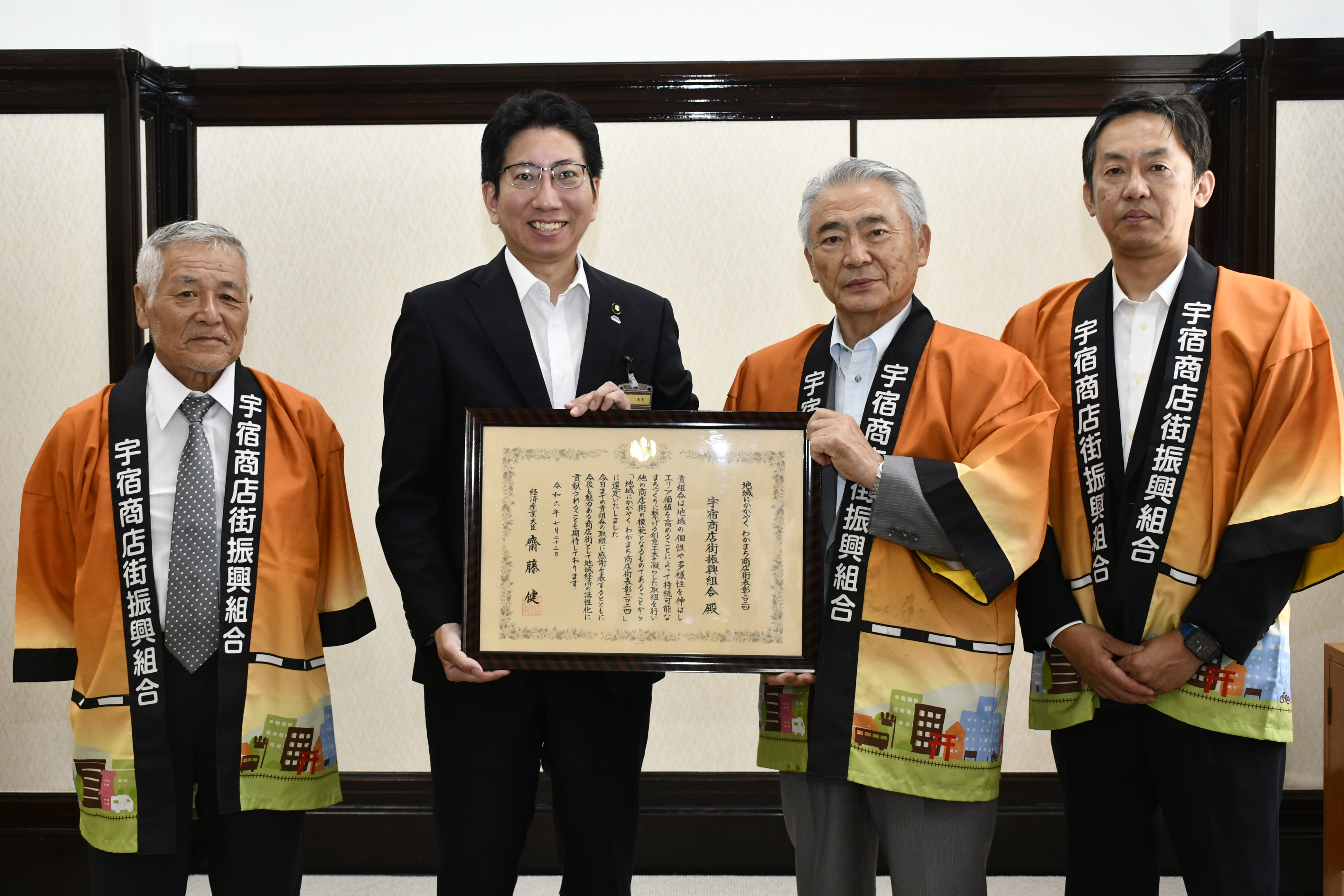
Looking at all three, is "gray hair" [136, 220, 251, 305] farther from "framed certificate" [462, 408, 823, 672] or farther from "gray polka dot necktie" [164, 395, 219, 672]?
"framed certificate" [462, 408, 823, 672]

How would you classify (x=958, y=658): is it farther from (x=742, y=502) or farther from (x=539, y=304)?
(x=539, y=304)

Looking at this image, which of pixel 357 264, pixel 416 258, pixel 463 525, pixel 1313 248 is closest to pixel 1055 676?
pixel 463 525

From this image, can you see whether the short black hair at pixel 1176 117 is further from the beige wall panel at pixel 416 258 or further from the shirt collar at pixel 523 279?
the beige wall panel at pixel 416 258

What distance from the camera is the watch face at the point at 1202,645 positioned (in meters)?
1.65

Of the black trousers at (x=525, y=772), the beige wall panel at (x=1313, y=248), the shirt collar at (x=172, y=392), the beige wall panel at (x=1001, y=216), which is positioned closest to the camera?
the black trousers at (x=525, y=772)

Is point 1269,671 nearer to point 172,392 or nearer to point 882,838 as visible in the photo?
point 882,838

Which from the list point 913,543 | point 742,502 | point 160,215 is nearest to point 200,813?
point 742,502

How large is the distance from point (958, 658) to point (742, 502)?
447 mm

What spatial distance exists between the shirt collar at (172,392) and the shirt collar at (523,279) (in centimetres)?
64

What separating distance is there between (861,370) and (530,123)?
745mm

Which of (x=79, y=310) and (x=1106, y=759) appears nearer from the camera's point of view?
(x=1106, y=759)

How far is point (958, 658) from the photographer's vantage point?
161 centimetres

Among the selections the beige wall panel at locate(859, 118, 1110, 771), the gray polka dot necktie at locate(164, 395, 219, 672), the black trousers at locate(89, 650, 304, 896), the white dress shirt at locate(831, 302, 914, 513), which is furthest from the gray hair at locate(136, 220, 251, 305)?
the beige wall panel at locate(859, 118, 1110, 771)

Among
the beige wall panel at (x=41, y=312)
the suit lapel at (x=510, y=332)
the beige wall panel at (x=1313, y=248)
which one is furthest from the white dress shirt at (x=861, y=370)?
the beige wall panel at (x=41, y=312)
